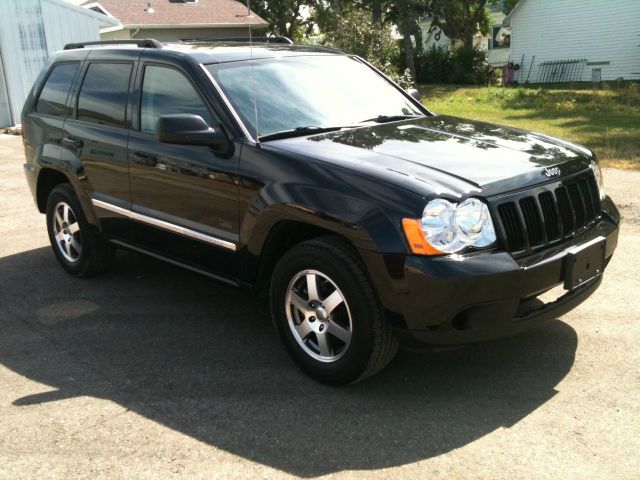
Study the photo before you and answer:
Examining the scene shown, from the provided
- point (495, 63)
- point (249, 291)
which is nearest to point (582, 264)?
point (249, 291)

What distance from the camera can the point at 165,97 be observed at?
189 inches

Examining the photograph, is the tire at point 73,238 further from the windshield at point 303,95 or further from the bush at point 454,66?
the bush at point 454,66

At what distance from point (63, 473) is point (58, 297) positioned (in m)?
2.60

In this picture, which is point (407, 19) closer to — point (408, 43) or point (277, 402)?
point (408, 43)

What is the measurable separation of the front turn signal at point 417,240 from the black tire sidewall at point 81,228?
3.15 meters

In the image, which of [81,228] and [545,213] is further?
[81,228]

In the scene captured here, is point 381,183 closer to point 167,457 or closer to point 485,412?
point 485,412

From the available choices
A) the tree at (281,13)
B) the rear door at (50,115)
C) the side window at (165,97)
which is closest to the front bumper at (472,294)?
the side window at (165,97)

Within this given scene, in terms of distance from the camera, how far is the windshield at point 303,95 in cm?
440

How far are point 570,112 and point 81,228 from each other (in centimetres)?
1609

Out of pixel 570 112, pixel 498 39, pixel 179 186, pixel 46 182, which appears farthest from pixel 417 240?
pixel 498 39

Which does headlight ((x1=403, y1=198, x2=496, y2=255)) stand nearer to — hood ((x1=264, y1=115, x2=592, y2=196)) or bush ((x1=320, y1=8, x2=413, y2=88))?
hood ((x1=264, y1=115, x2=592, y2=196))

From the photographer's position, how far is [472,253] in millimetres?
3426

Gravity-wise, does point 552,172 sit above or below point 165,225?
above
